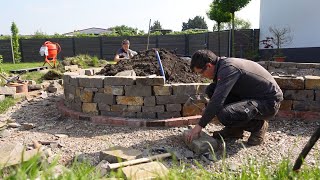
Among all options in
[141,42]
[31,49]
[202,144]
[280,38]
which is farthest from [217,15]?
→ [202,144]

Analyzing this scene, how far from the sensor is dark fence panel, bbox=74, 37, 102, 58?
20920mm

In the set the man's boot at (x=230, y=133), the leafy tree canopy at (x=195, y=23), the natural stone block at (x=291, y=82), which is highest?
the leafy tree canopy at (x=195, y=23)

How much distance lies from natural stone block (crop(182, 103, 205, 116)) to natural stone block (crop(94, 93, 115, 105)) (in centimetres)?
106

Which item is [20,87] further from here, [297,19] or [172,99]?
[297,19]

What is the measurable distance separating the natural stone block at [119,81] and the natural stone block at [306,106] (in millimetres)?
2365

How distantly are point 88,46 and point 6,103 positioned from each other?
1501cm

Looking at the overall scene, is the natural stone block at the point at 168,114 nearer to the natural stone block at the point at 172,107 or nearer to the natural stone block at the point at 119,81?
the natural stone block at the point at 172,107

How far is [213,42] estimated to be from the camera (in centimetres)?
1591

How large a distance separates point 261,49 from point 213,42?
9.42ft

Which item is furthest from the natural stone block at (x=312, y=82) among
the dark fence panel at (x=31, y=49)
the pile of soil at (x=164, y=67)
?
the dark fence panel at (x=31, y=49)

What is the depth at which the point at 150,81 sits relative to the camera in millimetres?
4535

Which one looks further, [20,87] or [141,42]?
[141,42]

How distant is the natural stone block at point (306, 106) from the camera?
4.56 metres

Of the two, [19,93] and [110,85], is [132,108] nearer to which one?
[110,85]
